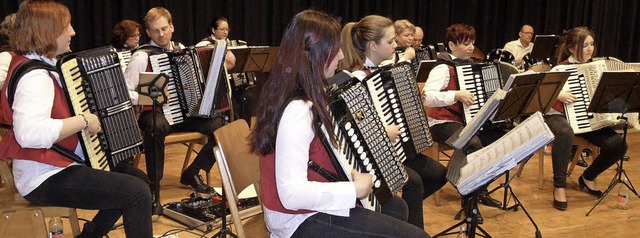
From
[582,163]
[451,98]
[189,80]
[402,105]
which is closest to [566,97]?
[451,98]

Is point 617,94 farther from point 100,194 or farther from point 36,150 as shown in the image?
point 36,150

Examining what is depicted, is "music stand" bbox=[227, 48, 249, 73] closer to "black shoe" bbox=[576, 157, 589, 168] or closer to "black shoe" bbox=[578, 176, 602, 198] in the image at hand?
"black shoe" bbox=[578, 176, 602, 198]

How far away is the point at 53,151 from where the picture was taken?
8.80ft

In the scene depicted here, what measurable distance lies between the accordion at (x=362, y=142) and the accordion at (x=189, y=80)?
2.16 metres

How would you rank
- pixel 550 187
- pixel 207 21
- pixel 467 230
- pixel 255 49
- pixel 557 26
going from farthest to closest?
1. pixel 557 26
2. pixel 207 21
3. pixel 255 49
4. pixel 550 187
5. pixel 467 230

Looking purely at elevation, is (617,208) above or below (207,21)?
below

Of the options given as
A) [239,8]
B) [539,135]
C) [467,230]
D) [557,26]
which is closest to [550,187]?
[467,230]

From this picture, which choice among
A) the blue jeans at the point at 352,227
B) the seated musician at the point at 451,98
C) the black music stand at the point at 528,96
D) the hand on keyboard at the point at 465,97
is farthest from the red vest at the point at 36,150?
the hand on keyboard at the point at 465,97

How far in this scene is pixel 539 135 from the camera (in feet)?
9.18

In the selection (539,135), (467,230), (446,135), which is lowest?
(467,230)

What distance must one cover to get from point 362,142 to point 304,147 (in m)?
0.25

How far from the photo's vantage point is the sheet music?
280cm

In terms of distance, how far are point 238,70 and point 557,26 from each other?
6462 millimetres

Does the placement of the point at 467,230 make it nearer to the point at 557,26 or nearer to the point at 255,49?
the point at 255,49
